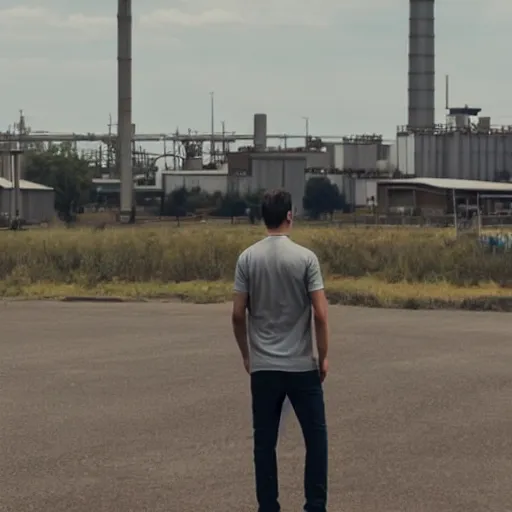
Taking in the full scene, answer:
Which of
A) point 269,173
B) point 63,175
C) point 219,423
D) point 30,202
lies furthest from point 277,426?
point 63,175

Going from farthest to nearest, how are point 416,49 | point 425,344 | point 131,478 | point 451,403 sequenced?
1. point 416,49
2. point 425,344
3. point 451,403
4. point 131,478

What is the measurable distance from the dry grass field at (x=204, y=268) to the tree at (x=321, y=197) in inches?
2441

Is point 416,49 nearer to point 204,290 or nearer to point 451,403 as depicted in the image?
point 204,290

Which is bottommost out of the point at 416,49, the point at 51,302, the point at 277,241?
the point at 51,302

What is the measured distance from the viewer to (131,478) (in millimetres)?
7152

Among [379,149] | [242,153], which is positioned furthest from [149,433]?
[379,149]

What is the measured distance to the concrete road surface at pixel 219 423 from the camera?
22.2ft

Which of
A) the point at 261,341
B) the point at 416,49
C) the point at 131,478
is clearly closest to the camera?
the point at 261,341

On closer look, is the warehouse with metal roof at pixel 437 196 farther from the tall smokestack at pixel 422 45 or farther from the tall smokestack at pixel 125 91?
the tall smokestack at pixel 125 91

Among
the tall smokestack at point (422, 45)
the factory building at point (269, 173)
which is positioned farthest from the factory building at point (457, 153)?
the factory building at point (269, 173)

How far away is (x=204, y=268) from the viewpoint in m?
27.4

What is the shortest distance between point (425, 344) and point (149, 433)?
6.62 meters

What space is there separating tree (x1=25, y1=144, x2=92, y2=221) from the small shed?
6612mm

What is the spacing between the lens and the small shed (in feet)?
255
